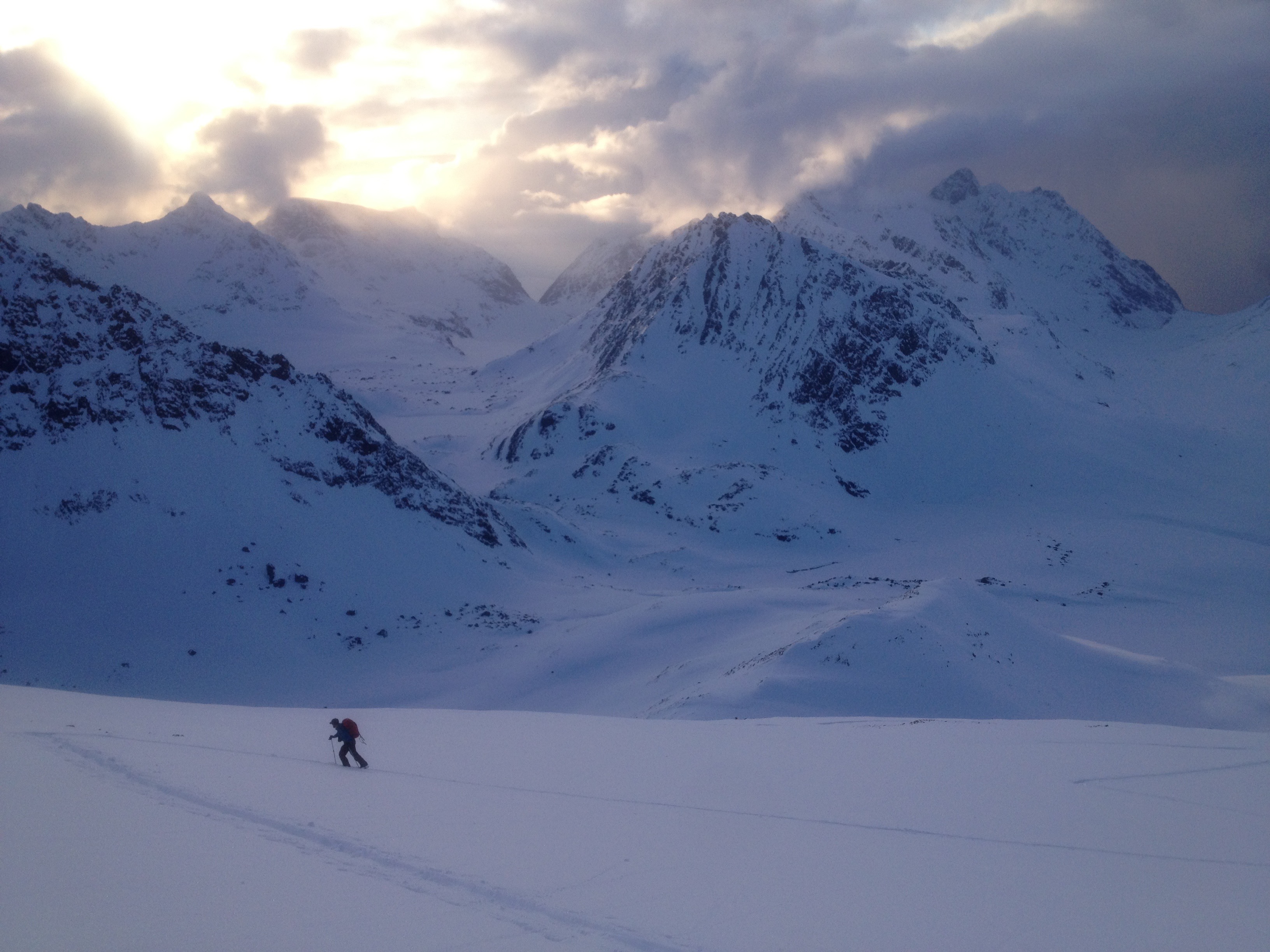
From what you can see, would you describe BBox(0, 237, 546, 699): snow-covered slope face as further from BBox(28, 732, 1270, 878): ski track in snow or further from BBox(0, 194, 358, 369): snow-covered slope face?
BBox(0, 194, 358, 369): snow-covered slope face

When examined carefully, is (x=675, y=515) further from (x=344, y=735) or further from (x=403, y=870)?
(x=403, y=870)

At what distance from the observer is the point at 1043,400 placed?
86938 mm

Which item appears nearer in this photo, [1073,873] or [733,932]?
[733,932]

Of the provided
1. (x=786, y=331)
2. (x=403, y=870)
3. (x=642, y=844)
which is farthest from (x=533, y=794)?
(x=786, y=331)

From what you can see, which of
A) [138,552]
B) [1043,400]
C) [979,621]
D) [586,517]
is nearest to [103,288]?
[138,552]

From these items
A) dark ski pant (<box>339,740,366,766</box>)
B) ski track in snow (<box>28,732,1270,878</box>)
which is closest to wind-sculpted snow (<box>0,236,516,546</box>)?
ski track in snow (<box>28,732,1270,878</box>)

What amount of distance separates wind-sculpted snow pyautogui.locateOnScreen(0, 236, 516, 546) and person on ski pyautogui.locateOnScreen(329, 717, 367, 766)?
35.0 meters

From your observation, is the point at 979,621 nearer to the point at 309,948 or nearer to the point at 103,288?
the point at 309,948

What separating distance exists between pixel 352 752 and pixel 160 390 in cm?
3917

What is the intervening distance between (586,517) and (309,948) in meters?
62.6

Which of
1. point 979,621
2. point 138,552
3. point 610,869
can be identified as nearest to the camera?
point 610,869

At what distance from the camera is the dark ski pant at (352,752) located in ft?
42.9

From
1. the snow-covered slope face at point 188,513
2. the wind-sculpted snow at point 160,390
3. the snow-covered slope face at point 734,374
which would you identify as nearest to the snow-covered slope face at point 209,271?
the snow-covered slope face at point 734,374

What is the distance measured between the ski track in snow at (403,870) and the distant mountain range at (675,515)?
50.4 ft
